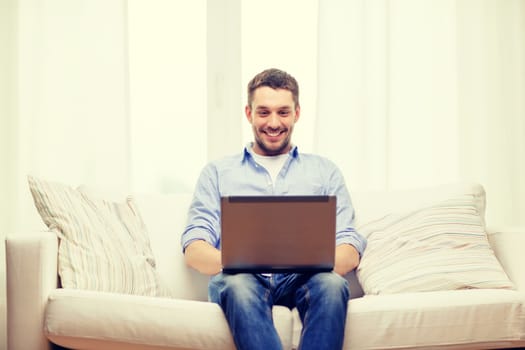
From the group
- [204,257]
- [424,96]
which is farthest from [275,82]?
[424,96]

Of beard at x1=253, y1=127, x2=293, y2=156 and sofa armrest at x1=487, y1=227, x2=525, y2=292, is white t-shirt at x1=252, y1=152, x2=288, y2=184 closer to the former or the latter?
beard at x1=253, y1=127, x2=293, y2=156

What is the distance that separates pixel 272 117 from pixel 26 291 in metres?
1.00

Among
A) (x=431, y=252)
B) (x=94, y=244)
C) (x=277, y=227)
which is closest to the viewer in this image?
(x=277, y=227)

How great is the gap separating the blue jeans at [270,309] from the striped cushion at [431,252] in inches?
15.6

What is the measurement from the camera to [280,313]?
5.86ft

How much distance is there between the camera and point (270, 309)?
1.78 m

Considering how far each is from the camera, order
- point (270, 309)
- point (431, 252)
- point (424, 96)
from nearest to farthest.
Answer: point (270, 309)
point (431, 252)
point (424, 96)

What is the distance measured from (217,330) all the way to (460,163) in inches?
71.9

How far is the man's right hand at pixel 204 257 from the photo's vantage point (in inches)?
78.2

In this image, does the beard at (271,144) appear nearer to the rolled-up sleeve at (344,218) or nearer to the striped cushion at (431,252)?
the rolled-up sleeve at (344,218)

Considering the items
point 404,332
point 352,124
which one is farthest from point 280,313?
point 352,124

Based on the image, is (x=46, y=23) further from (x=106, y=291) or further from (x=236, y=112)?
(x=106, y=291)

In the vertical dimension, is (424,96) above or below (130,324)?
above

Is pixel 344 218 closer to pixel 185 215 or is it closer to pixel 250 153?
pixel 250 153
